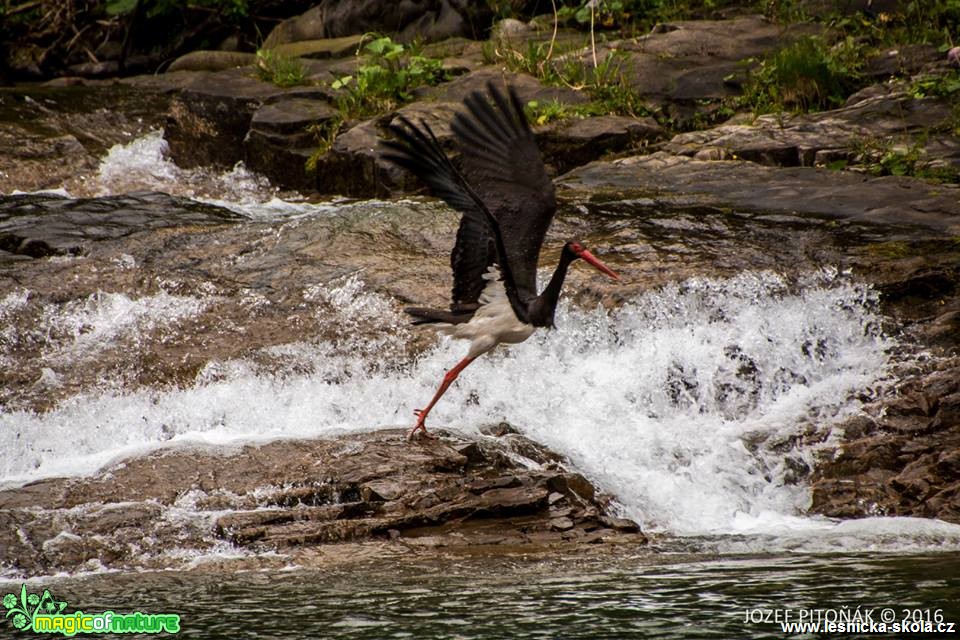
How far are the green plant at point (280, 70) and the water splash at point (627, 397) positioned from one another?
19.2ft

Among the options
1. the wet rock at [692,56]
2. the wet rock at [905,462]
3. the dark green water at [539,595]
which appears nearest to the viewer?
the dark green water at [539,595]

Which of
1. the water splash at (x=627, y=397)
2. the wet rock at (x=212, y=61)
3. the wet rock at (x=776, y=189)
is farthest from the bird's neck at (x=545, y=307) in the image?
the wet rock at (x=212, y=61)

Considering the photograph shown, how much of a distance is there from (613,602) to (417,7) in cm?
1204

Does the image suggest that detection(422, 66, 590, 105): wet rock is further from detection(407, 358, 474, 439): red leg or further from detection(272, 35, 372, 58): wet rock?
detection(407, 358, 474, 439): red leg

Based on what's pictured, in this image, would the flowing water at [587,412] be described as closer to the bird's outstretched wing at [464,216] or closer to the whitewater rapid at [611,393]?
the whitewater rapid at [611,393]

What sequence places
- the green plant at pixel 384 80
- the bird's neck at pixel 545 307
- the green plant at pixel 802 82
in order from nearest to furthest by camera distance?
the bird's neck at pixel 545 307, the green plant at pixel 802 82, the green plant at pixel 384 80

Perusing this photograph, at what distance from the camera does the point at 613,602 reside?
414cm

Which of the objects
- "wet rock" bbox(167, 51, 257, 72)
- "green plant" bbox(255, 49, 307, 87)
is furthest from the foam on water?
"wet rock" bbox(167, 51, 257, 72)

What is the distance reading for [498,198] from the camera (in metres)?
6.23

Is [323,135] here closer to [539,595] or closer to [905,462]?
[905,462]

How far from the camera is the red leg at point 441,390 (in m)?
6.26

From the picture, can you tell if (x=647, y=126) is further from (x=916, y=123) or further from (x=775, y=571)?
(x=775, y=571)

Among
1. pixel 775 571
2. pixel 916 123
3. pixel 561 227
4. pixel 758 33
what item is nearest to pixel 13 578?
pixel 775 571

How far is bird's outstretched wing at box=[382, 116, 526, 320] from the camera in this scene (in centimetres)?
553
